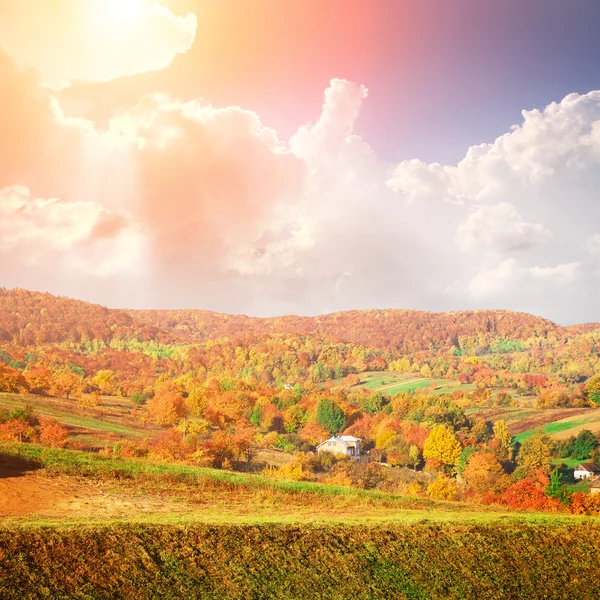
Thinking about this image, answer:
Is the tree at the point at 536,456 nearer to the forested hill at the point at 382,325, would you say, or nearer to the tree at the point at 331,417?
the tree at the point at 331,417

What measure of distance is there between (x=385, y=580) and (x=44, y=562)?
7.76 m

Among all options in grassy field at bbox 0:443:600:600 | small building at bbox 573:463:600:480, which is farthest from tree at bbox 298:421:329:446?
grassy field at bbox 0:443:600:600

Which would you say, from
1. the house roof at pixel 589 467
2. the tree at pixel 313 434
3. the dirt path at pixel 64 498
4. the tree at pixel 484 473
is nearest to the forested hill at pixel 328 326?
the tree at pixel 313 434

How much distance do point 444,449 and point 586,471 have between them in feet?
45.2

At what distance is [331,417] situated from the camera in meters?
75.2

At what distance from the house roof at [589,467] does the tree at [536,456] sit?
2804mm

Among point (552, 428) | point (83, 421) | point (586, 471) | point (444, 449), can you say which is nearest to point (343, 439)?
point (444, 449)

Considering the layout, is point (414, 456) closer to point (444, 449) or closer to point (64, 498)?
point (444, 449)

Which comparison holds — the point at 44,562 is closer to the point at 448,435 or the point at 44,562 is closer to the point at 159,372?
the point at 448,435

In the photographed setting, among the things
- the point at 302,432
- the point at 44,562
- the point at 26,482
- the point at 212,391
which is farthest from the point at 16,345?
the point at 44,562

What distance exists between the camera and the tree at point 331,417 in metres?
74.4

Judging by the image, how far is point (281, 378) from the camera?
12131 centimetres

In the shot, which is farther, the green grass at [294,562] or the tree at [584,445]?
the tree at [584,445]

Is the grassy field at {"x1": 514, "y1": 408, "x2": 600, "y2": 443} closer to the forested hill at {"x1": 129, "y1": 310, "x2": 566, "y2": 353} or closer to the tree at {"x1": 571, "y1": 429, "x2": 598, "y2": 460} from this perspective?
the tree at {"x1": 571, "y1": 429, "x2": 598, "y2": 460}
